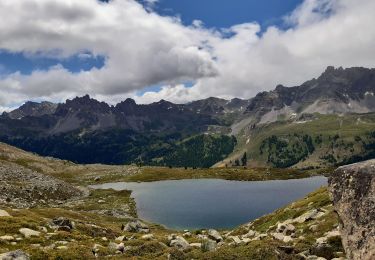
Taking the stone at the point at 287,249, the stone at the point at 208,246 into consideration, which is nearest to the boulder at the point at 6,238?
the stone at the point at 208,246

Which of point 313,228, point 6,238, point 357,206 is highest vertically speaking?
point 357,206

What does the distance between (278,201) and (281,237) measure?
4864 inches

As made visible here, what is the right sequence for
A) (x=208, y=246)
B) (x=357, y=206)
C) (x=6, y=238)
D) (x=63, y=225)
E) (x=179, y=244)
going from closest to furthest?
(x=357, y=206)
(x=208, y=246)
(x=179, y=244)
(x=6, y=238)
(x=63, y=225)

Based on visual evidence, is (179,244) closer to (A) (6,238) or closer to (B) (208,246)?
(B) (208,246)

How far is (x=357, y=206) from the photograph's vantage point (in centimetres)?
1939

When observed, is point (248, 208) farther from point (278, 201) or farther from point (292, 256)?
point (292, 256)

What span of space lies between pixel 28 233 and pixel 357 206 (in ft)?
97.0

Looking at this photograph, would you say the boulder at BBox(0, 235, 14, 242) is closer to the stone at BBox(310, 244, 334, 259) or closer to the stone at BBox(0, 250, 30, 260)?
the stone at BBox(0, 250, 30, 260)

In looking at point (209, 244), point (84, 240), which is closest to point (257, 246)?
point (209, 244)

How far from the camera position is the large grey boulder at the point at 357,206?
1850cm

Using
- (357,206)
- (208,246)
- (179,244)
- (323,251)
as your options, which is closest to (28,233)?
(179,244)

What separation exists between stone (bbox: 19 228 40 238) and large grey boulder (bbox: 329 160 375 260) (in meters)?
27.5

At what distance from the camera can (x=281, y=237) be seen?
3350cm

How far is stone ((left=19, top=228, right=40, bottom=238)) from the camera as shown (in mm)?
36856
